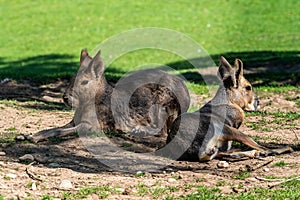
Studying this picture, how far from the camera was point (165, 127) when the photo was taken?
336 inches

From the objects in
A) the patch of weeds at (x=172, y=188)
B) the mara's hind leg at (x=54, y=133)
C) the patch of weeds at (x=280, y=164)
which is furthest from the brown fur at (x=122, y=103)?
the patch of weeds at (x=172, y=188)

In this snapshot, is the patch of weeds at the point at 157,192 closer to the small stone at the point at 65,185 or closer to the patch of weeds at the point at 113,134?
the small stone at the point at 65,185

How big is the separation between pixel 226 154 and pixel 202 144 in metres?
0.33

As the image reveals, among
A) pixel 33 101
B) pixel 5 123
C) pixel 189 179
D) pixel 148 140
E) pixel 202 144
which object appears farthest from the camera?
pixel 33 101

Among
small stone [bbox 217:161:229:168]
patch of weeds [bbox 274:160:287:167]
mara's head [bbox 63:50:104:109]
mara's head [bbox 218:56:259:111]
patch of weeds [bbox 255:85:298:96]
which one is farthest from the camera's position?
patch of weeds [bbox 255:85:298:96]

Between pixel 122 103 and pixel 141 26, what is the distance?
13826 mm

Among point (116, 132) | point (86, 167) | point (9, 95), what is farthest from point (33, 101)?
point (86, 167)

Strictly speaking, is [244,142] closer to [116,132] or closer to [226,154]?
[226,154]

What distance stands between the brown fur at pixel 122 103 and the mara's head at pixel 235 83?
2.79ft

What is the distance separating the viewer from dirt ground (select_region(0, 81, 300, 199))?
6.12 meters

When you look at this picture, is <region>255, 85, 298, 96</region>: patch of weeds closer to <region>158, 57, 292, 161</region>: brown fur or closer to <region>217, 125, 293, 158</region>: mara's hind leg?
<region>158, 57, 292, 161</region>: brown fur

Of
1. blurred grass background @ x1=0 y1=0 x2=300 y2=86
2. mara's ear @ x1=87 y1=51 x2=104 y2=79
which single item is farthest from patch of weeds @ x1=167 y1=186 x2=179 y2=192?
blurred grass background @ x1=0 y1=0 x2=300 y2=86

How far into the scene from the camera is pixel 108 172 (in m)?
6.86

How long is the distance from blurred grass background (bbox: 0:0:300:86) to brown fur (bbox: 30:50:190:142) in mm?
5636
